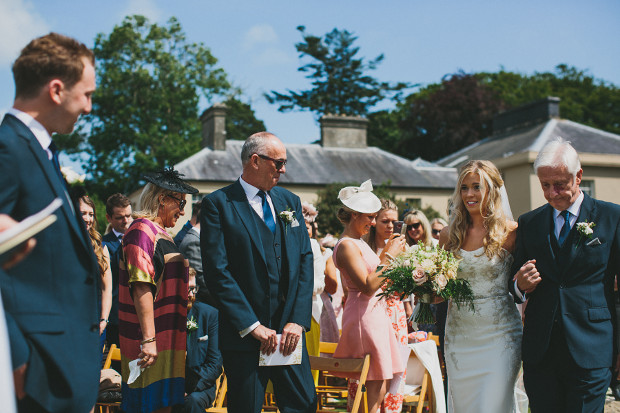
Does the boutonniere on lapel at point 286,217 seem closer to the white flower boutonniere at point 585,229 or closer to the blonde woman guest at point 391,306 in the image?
the blonde woman guest at point 391,306

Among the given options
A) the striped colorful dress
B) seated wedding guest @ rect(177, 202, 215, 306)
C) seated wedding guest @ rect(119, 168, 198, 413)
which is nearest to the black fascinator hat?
seated wedding guest @ rect(119, 168, 198, 413)

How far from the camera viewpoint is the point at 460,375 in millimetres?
4613

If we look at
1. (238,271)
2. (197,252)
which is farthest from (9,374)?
(197,252)

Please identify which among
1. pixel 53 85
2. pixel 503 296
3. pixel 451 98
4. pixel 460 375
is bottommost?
pixel 460 375

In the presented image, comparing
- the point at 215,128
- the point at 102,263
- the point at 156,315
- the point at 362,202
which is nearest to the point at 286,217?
A: the point at 156,315

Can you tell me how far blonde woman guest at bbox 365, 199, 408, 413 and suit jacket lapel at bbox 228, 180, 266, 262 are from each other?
1455 mm

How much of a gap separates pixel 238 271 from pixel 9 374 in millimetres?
2318

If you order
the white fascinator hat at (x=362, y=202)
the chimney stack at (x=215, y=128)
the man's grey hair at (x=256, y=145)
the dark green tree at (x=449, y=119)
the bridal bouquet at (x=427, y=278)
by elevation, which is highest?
the dark green tree at (x=449, y=119)

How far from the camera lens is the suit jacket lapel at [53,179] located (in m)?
2.48

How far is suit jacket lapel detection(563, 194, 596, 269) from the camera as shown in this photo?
13.2 feet

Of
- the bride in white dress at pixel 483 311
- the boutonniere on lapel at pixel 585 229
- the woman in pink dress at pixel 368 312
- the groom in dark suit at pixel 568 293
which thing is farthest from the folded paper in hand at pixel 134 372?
the boutonniere on lapel at pixel 585 229

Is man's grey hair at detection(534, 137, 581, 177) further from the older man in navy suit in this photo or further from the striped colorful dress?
the older man in navy suit

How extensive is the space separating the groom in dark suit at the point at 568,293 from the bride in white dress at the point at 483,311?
229mm

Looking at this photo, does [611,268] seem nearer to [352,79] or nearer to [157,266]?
[157,266]
